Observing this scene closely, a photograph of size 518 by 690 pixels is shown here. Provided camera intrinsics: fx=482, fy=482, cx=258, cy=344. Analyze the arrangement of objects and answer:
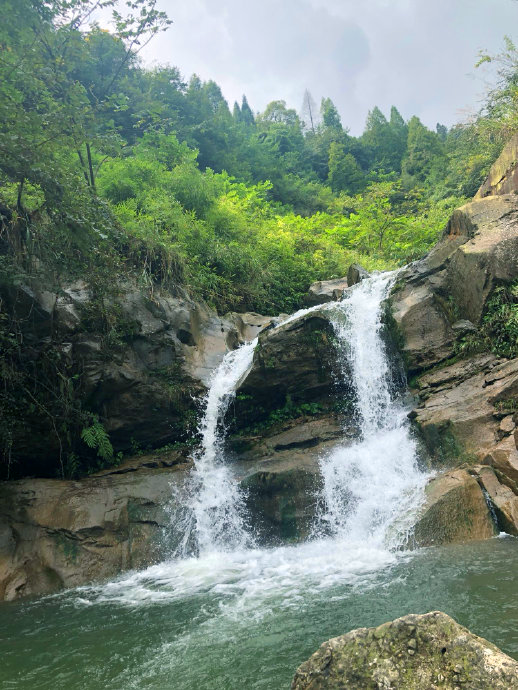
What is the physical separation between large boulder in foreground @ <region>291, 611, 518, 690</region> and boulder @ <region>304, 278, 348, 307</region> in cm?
1347

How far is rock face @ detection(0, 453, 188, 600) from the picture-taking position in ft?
27.9

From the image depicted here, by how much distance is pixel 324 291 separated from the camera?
16.6 m

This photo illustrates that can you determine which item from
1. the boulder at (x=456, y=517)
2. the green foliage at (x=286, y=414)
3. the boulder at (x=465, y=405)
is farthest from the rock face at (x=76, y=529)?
the boulder at (x=465, y=405)

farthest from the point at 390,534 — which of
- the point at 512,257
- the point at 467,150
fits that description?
the point at 467,150

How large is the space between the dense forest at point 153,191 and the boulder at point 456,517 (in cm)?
733

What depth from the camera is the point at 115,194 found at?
1619 centimetres

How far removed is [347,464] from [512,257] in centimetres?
556

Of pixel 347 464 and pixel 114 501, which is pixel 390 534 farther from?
pixel 114 501

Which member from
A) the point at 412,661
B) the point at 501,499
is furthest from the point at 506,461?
the point at 412,661

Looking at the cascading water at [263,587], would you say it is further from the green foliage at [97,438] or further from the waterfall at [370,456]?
the green foliage at [97,438]

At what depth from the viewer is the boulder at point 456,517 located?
23.8 feet

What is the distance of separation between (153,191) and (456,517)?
520 inches

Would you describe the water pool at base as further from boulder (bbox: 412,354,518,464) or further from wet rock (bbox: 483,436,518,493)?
boulder (bbox: 412,354,518,464)

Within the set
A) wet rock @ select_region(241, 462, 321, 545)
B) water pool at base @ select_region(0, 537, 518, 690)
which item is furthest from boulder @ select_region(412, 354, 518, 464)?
wet rock @ select_region(241, 462, 321, 545)
